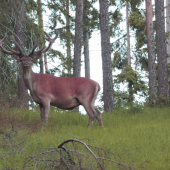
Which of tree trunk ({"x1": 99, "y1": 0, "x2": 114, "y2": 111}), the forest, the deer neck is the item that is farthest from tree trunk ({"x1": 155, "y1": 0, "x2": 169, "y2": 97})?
the deer neck

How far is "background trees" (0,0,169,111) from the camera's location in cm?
1364

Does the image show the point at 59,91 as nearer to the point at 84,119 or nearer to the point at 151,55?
the point at 84,119

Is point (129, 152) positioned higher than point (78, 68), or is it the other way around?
point (78, 68)

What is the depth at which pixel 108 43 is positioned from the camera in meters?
13.6

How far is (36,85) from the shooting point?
10.2 metres

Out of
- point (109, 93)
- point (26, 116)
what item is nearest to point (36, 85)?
point (26, 116)

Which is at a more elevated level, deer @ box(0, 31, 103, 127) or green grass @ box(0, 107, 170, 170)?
deer @ box(0, 31, 103, 127)

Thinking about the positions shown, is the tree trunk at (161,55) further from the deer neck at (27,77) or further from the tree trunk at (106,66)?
the deer neck at (27,77)

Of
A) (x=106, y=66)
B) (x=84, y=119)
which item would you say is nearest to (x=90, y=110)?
(x=84, y=119)

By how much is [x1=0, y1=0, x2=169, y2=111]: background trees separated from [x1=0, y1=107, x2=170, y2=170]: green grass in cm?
210

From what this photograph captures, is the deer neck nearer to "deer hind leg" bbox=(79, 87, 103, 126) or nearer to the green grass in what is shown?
the green grass

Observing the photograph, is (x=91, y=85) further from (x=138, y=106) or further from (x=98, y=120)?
(x=138, y=106)

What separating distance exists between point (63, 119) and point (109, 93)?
3028mm

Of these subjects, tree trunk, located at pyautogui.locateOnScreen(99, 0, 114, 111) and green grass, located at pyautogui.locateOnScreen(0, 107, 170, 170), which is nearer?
green grass, located at pyautogui.locateOnScreen(0, 107, 170, 170)
